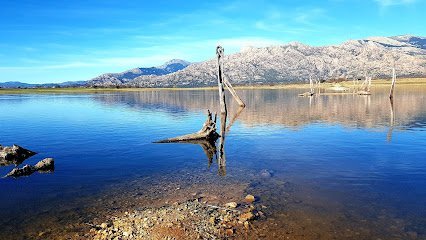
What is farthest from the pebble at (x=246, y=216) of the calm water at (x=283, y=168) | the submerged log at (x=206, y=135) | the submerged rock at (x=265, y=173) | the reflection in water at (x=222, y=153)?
the submerged log at (x=206, y=135)

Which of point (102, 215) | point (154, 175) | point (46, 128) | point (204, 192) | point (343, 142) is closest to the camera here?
point (102, 215)

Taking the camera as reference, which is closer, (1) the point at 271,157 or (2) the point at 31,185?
(2) the point at 31,185

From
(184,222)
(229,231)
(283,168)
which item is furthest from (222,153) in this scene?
(229,231)

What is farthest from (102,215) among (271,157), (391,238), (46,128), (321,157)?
(46,128)

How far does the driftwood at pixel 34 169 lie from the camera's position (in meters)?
28.3

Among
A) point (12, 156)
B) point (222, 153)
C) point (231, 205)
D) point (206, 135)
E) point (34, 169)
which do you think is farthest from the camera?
point (206, 135)

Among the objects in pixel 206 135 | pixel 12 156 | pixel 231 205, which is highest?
pixel 206 135

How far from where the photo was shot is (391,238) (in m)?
15.8

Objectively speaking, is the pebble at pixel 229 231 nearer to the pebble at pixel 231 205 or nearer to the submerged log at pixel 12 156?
the pebble at pixel 231 205

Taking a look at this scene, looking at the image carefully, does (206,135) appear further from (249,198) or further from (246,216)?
(246,216)

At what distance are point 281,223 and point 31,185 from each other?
19.1 metres

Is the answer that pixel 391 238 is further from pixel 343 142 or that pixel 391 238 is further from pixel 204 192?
pixel 343 142

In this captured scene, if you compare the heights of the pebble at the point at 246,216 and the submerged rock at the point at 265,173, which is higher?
the pebble at the point at 246,216

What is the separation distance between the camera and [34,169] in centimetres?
2959
